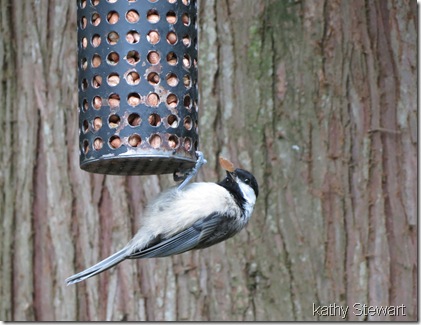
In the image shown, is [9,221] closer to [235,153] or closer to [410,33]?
[235,153]

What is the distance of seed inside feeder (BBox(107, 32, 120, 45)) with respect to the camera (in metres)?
4.09

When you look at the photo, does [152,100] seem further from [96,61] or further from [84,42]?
[84,42]

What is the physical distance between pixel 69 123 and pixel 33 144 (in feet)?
0.85

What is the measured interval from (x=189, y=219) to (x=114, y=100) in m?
0.69

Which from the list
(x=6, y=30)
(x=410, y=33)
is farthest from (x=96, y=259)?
(x=410, y=33)

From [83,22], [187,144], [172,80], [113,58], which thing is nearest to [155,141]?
[187,144]

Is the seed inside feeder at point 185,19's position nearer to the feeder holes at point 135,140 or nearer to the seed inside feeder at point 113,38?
the seed inside feeder at point 113,38

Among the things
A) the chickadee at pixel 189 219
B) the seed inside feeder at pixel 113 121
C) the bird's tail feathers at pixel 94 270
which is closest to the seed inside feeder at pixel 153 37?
the seed inside feeder at pixel 113 121

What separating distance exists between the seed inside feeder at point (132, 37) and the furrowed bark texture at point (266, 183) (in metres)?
1.49

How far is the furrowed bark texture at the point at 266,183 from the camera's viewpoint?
5434 millimetres

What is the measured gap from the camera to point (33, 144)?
569cm

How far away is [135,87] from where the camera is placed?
4062 mm

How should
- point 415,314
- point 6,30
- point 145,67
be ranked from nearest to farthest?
point 145,67 → point 415,314 → point 6,30

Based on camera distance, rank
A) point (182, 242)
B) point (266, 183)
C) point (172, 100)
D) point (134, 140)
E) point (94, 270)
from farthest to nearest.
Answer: point (266, 183) < point (182, 242) < point (94, 270) < point (172, 100) < point (134, 140)
